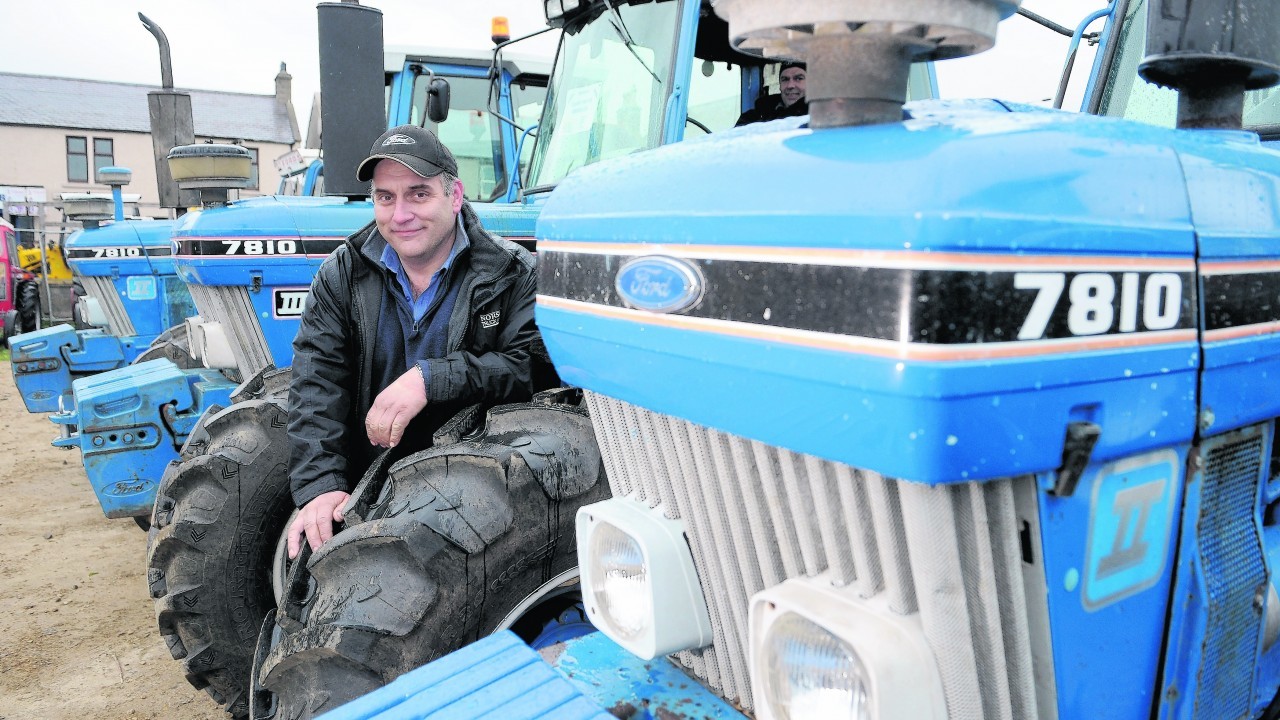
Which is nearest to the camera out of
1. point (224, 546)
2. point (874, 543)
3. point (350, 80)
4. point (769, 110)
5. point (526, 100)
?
point (874, 543)

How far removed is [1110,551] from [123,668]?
3.82 meters

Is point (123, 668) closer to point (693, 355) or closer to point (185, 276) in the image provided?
point (185, 276)

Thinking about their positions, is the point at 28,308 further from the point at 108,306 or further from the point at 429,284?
the point at 429,284

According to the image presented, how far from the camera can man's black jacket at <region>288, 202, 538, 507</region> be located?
2578mm

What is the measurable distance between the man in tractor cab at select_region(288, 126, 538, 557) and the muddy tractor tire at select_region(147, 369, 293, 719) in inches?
18.6

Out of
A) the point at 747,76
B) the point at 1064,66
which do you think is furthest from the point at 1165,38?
the point at 747,76

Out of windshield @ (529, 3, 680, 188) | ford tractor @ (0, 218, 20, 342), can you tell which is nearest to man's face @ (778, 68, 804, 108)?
windshield @ (529, 3, 680, 188)

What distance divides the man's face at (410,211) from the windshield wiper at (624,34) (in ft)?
3.32

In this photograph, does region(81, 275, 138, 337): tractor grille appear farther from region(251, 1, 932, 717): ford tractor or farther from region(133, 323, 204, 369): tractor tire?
region(251, 1, 932, 717): ford tractor

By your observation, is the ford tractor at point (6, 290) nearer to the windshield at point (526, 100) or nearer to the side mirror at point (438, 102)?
the windshield at point (526, 100)

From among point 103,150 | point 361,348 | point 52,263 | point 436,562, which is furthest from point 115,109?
point 436,562

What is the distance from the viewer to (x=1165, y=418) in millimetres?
1135

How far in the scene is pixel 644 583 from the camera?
1.42 meters

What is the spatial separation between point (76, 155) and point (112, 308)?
113 feet
